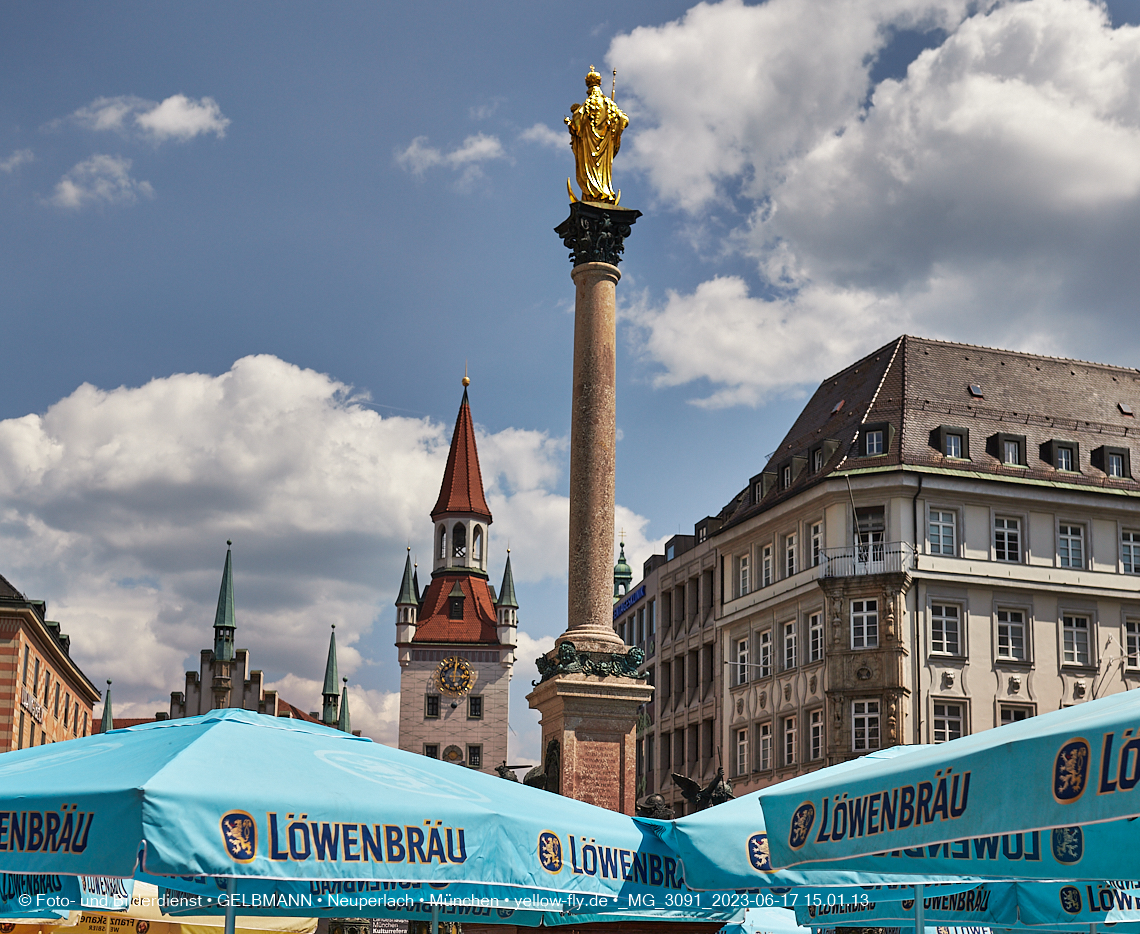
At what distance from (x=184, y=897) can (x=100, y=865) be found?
591 cm

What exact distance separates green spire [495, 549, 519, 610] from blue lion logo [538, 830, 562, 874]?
366ft

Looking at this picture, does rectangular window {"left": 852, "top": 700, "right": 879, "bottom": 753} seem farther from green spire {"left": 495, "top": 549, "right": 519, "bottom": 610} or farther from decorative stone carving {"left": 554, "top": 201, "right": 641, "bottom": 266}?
green spire {"left": 495, "top": 549, "right": 519, "bottom": 610}

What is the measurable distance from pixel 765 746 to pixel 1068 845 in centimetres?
4309

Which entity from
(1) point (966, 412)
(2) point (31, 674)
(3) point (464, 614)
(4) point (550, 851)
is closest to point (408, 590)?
(3) point (464, 614)

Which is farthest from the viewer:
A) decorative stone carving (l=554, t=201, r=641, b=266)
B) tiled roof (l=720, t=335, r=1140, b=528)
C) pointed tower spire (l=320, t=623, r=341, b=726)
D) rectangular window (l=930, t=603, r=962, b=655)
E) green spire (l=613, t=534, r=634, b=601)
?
pointed tower spire (l=320, t=623, r=341, b=726)

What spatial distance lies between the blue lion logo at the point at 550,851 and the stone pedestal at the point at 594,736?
1361 cm

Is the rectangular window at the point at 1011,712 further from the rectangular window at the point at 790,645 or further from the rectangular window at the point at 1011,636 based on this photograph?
the rectangular window at the point at 790,645

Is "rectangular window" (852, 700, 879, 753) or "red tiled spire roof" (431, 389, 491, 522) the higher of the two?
"red tiled spire roof" (431, 389, 491, 522)

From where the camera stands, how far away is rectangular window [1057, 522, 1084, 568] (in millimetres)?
47781

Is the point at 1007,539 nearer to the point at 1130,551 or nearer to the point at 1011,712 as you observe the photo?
the point at 1130,551

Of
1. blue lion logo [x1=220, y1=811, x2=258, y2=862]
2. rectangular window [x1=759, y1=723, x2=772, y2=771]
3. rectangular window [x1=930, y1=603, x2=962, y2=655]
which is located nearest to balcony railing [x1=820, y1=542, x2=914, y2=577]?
rectangular window [x1=930, y1=603, x2=962, y2=655]

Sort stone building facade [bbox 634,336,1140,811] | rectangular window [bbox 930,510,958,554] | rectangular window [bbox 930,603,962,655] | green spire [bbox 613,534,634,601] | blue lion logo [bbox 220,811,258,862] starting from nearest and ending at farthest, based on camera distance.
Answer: blue lion logo [bbox 220,811,258,862] → stone building facade [bbox 634,336,1140,811] → rectangular window [bbox 930,603,962,655] → rectangular window [bbox 930,510,958,554] → green spire [bbox 613,534,634,601]

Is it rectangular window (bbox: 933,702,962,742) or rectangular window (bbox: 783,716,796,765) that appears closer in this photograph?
rectangular window (bbox: 933,702,962,742)

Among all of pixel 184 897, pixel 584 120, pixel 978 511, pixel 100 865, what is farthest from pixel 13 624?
pixel 100 865
